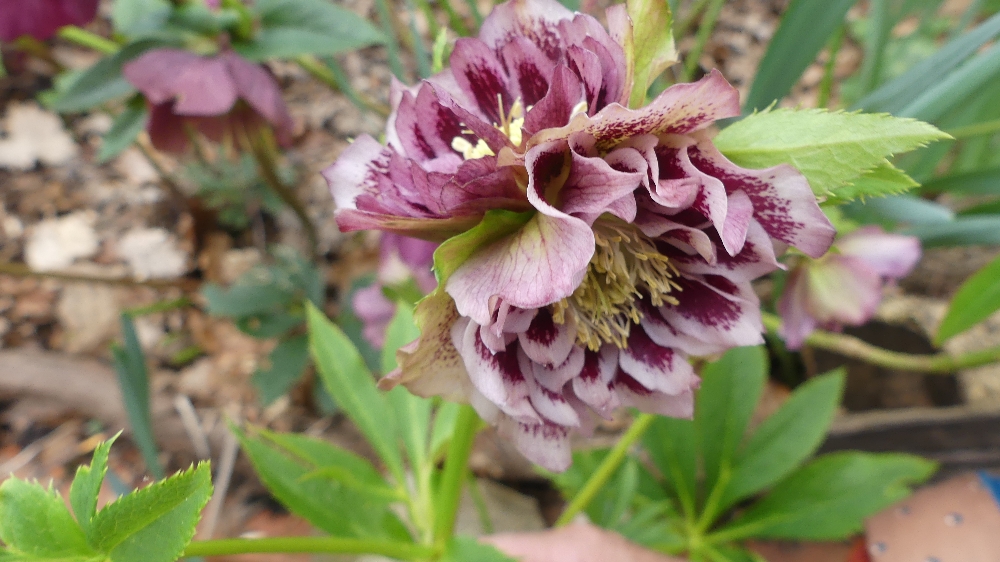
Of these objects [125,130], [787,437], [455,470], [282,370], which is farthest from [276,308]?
[787,437]

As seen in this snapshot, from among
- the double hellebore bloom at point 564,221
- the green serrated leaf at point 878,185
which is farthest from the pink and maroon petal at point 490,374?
the green serrated leaf at point 878,185

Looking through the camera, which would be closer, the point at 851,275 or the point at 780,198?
the point at 780,198

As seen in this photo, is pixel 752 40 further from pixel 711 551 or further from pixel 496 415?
pixel 496 415

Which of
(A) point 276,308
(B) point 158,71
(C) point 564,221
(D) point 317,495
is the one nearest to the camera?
(C) point 564,221

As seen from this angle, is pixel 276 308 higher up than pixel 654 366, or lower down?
lower down

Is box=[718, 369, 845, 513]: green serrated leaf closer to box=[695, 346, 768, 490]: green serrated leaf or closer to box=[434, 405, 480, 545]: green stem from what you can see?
box=[695, 346, 768, 490]: green serrated leaf

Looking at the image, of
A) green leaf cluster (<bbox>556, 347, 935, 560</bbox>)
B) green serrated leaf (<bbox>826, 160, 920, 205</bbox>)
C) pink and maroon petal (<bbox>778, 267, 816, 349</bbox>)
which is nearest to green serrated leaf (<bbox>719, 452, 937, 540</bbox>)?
green leaf cluster (<bbox>556, 347, 935, 560</bbox>)

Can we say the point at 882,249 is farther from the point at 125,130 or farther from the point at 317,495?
the point at 125,130
